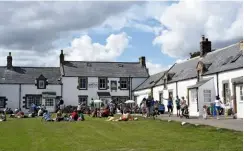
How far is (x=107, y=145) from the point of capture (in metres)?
14.8

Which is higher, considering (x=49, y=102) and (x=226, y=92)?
(x=226, y=92)

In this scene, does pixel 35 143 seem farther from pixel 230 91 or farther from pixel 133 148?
pixel 230 91

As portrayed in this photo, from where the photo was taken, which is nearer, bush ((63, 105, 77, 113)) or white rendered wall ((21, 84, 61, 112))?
bush ((63, 105, 77, 113))

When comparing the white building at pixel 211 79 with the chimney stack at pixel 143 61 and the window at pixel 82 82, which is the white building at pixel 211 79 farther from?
the chimney stack at pixel 143 61

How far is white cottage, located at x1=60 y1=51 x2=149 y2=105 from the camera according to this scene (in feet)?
192

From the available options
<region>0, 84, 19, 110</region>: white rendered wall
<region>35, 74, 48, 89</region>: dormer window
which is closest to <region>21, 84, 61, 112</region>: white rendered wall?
<region>35, 74, 48, 89</region>: dormer window

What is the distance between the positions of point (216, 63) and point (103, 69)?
2714cm

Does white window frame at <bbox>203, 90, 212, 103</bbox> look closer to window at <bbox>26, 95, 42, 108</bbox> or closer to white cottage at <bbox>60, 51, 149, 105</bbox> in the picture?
white cottage at <bbox>60, 51, 149, 105</bbox>

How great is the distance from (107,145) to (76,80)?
4438 cm

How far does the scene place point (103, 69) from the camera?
61656 mm

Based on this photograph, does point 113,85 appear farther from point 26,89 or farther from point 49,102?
point 26,89

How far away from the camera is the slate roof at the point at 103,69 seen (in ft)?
196

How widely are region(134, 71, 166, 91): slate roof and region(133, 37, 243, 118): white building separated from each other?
8722mm

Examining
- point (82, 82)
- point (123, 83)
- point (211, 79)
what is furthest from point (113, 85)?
point (211, 79)
